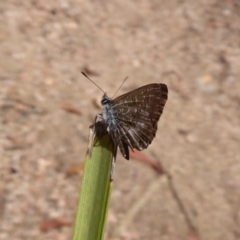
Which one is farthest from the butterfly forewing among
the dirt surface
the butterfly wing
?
the dirt surface

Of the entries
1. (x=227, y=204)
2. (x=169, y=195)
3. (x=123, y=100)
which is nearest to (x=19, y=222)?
(x=169, y=195)

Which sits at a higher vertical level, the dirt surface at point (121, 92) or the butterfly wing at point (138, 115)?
the dirt surface at point (121, 92)

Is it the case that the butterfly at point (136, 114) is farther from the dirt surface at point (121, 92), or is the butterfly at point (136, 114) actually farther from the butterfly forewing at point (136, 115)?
the dirt surface at point (121, 92)

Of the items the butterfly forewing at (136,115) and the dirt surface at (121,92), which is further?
the dirt surface at (121,92)

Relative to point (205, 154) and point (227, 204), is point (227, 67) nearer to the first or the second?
point (205, 154)

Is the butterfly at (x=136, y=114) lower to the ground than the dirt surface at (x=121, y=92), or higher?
lower

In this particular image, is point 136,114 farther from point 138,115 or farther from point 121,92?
point 121,92

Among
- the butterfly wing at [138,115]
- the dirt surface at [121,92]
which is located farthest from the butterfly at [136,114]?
the dirt surface at [121,92]

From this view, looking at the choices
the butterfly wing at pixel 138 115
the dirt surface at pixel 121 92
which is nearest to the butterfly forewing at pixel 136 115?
the butterfly wing at pixel 138 115
